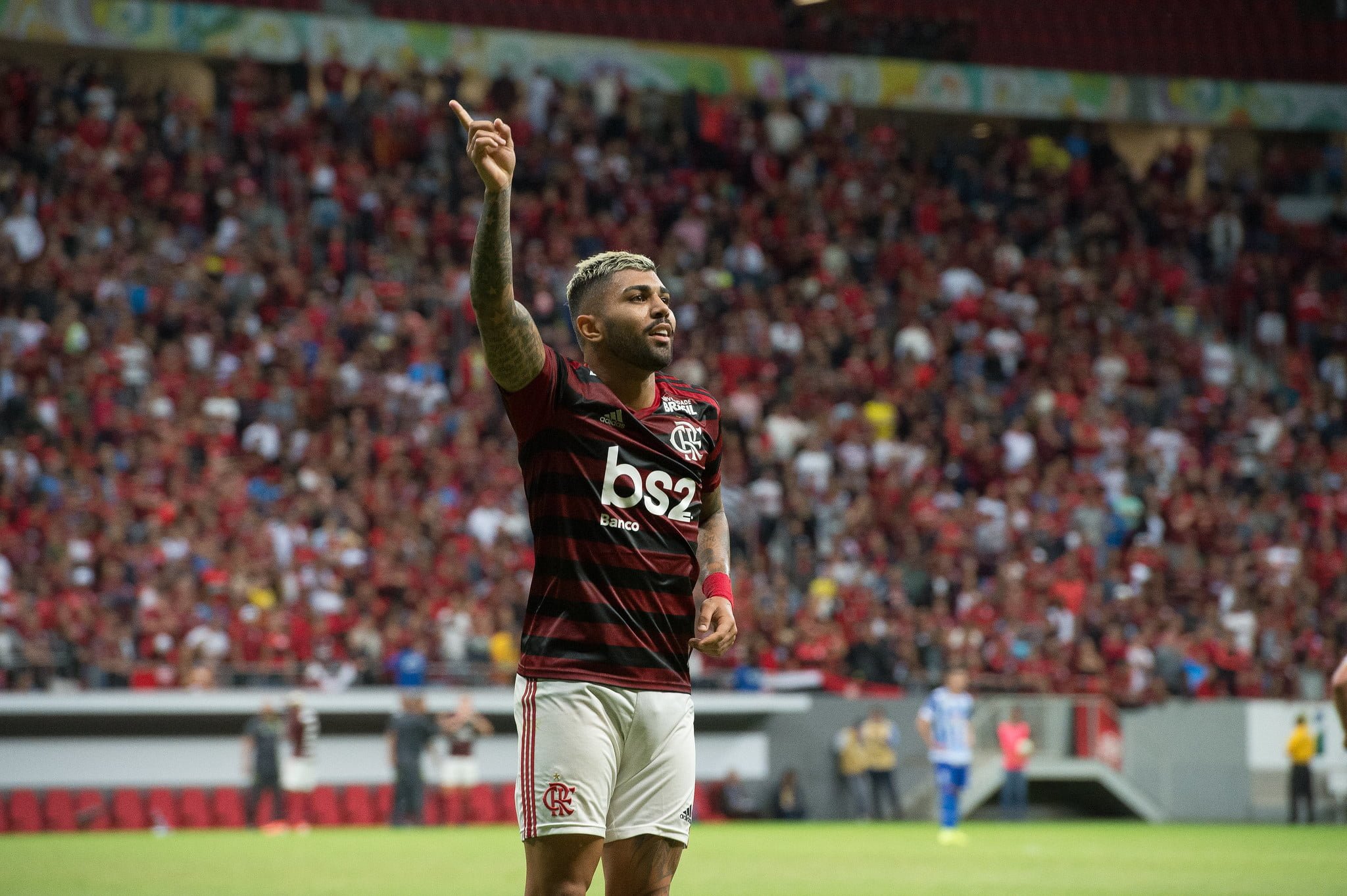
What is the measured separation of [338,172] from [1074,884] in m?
18.2

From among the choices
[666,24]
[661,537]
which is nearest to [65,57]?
[666,24]

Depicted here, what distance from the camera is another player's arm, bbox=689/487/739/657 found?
5.32 m

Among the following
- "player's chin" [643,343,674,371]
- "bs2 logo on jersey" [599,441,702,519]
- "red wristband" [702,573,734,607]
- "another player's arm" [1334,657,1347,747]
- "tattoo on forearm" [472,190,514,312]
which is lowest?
"another player's arm" [1334,657,1347,747]

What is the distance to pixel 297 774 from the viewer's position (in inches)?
848

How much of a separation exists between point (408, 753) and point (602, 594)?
17257 mm

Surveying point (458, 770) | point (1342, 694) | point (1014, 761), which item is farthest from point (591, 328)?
point (1014, 761)

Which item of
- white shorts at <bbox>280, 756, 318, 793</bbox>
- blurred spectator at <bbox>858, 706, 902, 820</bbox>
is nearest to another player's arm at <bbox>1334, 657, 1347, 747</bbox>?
white shorts at <bbox>280, 756, 318, 793</bbox>

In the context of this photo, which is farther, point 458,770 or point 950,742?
point 458,770

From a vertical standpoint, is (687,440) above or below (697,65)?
below

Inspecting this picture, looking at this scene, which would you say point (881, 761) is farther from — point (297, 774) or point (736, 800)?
point (297, 774)

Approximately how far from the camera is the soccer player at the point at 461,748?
872 inches

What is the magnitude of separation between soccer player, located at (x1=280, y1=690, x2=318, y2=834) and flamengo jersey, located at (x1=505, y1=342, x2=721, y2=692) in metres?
16.6

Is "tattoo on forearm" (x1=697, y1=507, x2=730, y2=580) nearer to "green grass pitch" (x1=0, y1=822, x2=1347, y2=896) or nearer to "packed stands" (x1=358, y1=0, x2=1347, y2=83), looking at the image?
"green grass pitch" (x1=0, y1=822, x2=1347, y2=896)

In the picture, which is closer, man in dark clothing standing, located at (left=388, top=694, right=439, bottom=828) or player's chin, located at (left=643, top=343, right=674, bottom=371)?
player's chin, located at (left=643, top=343, right=674, bottom=371)
